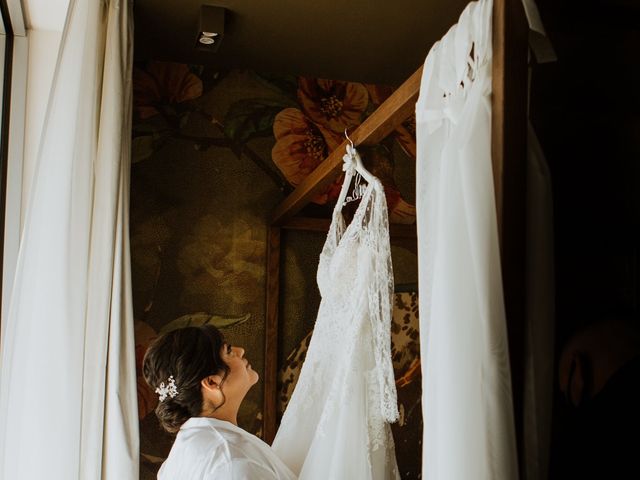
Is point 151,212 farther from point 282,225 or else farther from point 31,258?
point 31,258

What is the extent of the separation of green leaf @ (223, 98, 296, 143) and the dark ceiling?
147 millimetres

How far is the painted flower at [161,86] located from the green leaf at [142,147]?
0.09 metres

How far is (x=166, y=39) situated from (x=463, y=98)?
5.98ft

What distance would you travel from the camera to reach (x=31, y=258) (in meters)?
1.96

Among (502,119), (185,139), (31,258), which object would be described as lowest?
(31,258)

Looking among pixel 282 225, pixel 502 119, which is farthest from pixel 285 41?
pixel 502 119

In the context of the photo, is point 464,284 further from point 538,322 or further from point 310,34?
point 310,34

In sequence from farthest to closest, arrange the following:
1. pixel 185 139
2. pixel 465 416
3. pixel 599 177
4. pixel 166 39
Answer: pixel 185 139 < pixel 166 39 < pixel 599 177 < pixel 465 416

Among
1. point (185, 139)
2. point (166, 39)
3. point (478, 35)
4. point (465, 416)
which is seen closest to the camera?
point (465, 416)

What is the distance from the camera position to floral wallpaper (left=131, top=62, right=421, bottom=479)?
2.93 metres

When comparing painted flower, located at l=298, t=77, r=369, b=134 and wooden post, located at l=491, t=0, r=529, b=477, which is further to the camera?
painted flower, located at l=298, t=77, r=369, b=134

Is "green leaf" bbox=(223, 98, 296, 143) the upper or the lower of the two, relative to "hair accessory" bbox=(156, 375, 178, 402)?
upper

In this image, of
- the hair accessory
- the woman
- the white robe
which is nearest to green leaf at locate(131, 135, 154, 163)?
the woman

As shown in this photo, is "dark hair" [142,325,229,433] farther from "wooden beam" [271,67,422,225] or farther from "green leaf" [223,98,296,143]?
"green leaf" [223,98,296,143]
